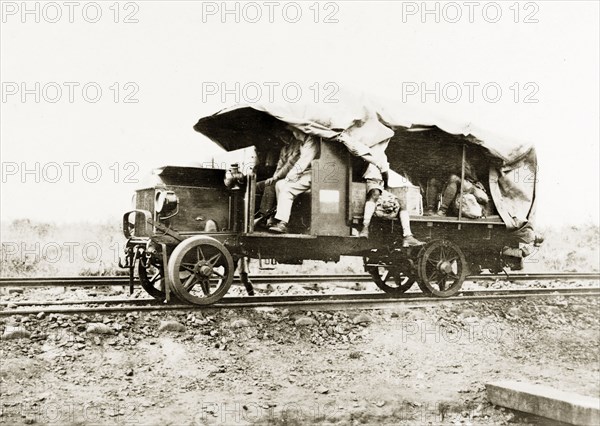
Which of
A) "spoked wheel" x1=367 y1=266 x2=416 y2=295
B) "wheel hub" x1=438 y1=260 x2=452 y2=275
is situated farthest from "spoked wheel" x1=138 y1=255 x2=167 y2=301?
"wheel hub" x1=438 y1=260 x2=452 y2=275

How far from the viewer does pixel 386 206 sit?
7770 millimetres

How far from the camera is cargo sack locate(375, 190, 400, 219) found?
776cm

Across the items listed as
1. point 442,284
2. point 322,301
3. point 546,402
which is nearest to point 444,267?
point 442,284

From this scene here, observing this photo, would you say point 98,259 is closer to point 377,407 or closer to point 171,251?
point 171,251

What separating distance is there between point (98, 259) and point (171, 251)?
505cm

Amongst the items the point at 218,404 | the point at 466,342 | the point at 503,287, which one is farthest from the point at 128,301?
the point at 503,287

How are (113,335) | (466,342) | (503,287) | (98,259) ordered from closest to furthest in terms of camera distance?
(113,335) → (466,342) → (503,287) → (98,259)

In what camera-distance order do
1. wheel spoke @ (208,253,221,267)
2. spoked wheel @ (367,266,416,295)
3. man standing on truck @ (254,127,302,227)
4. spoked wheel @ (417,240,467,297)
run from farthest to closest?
1. spoked wheel @ (367,266,416,295)
2. spoked wheel @ (417,240,467,297)
3. man standing on truck @ (254,127,302,227)
4. wheel spoke @ (208,253,221,267)

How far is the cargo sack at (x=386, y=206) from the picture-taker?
25.5 feet

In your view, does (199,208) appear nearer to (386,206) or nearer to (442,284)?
(386,206)

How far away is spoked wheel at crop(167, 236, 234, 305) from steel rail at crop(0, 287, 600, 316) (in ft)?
0.45

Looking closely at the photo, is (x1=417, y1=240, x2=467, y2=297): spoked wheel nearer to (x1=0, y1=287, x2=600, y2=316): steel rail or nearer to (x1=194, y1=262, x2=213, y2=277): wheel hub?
(x1=0, y1=287, x2=600, y2=316): steel rail

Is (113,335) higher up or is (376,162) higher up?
(376,162)

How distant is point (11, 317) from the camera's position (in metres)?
6.15
